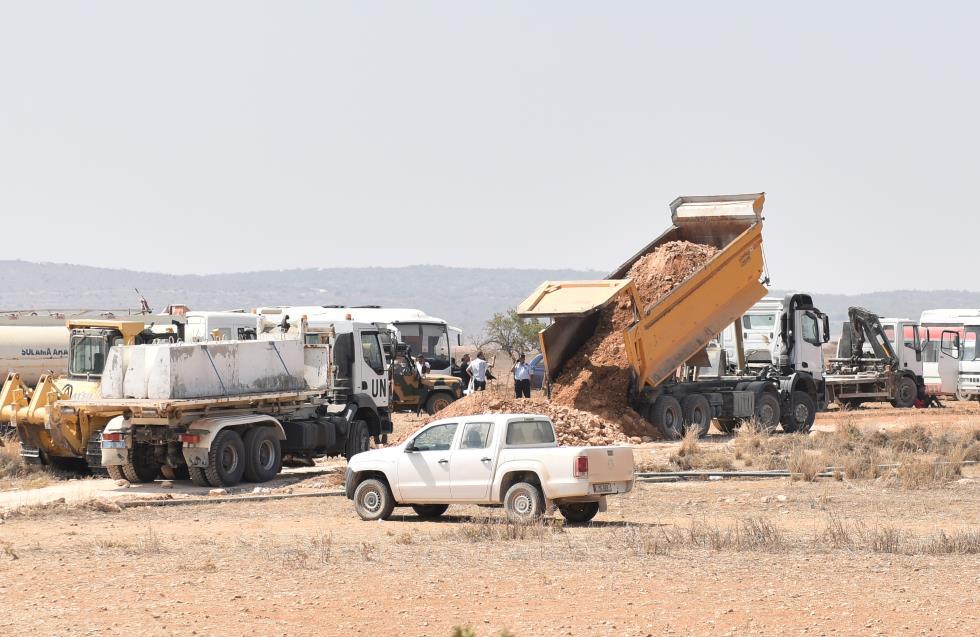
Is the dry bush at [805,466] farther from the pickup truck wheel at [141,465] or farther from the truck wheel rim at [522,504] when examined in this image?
the pickup truck wheel at [141,465]

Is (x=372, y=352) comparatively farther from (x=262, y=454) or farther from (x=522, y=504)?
(x=522, y=504)

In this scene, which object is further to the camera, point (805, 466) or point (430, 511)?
point (805, 466)

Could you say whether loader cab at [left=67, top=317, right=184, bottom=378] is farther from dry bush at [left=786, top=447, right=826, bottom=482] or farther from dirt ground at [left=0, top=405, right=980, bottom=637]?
dry bush at [left=786, top=447, right=826, bottom=482]

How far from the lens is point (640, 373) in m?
29.8

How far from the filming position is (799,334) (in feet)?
112

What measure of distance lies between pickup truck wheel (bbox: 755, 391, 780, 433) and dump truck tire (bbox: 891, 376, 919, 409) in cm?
1031

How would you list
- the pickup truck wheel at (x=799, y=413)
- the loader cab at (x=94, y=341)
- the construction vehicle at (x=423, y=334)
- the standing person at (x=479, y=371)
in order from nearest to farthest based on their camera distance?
1. the loader cab at (x=94, y=341)
2. the pickup truck wheel at (x=799, y=413)
3. the standing person at (x=479, y=371)
4. the construction vehicle at (x=423, y=334)

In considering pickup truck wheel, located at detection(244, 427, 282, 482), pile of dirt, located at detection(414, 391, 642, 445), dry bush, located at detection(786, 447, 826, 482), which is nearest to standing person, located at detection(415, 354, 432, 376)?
pile of dirt, located at detection(414, 391, 642, 445)

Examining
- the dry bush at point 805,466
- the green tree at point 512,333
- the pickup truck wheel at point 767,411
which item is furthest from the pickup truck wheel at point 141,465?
the green tree at point 512,333

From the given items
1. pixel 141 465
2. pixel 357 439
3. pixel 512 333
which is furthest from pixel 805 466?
pixel 512 333

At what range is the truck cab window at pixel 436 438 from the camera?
60.3 ft

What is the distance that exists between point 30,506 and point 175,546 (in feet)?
18.9

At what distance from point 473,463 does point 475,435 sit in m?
0.38

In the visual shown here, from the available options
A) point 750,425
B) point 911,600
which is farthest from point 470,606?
point 750,425
